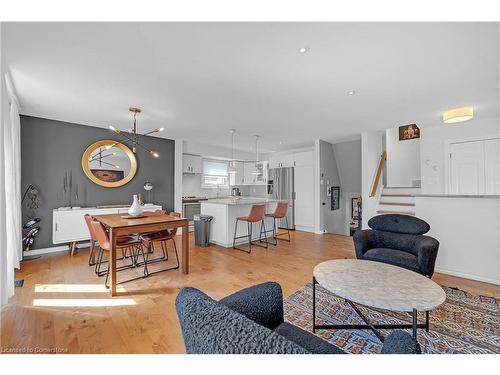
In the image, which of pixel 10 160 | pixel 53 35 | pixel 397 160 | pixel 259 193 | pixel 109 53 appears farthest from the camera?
pixel 259 193

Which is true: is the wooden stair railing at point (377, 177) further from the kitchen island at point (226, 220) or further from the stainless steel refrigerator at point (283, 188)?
the kitchen island at point (226, 220)

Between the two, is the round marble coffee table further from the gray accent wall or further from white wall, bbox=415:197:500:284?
the gray accent wall

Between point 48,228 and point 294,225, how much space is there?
5.52 m

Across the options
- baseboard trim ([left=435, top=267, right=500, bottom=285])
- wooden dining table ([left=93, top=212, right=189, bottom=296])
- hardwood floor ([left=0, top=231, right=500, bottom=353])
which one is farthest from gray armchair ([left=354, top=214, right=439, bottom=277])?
wooden dining table ([left=93, top=212, right=189, bottom=296])

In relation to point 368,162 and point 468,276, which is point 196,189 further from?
point 468,276

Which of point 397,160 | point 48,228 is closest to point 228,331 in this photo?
point 48,228

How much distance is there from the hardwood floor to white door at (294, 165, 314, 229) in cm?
204

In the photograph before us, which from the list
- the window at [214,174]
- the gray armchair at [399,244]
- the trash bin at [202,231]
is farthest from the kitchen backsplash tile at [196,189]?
the gray armchair at [399,244]

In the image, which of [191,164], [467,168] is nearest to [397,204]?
[467,168]

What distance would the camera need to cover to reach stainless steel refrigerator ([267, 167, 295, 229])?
259 inches

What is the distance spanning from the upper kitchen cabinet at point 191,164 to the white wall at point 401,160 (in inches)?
206

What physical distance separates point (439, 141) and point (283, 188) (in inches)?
148
